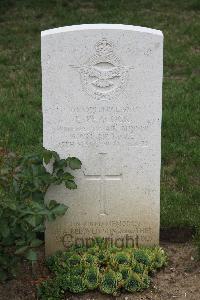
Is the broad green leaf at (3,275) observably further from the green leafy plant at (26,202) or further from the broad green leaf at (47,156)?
the broad green leaf at (47,156)

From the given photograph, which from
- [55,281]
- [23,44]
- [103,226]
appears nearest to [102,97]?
[103,226]

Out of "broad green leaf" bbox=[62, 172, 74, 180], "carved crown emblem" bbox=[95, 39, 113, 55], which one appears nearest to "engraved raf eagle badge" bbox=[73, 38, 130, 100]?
"carved crown emblem" bbox=[95, 39, 113, 55]

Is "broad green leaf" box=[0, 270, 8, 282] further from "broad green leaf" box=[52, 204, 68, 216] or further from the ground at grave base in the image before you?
"broad green leaf" box=[52, 204, 68, 216]

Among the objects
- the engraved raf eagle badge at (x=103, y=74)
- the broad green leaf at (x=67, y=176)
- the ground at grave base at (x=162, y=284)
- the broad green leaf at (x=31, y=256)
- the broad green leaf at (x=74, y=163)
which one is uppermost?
the engraved raf eagle badge at (x=103, y=74)

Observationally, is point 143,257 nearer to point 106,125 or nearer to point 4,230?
point 106,125

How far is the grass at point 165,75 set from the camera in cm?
609

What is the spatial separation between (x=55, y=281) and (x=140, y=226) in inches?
28.7

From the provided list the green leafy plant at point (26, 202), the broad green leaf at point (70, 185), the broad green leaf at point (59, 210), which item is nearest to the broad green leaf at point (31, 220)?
the green leafy plant at point (26, 202)

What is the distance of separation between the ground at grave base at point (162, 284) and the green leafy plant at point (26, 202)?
0.12 metres

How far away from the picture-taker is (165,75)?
8438mm

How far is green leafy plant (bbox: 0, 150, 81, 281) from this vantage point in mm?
4359

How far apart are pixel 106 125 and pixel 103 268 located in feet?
3.03

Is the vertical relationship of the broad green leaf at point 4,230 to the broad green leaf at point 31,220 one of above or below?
below

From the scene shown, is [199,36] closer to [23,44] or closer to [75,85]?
[23,44]
